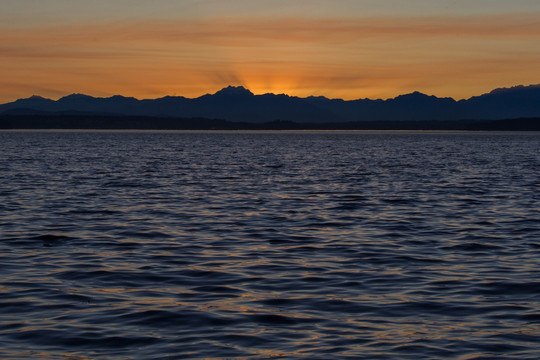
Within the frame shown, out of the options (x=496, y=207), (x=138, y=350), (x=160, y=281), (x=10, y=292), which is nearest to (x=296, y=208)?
(x=496, y=207)

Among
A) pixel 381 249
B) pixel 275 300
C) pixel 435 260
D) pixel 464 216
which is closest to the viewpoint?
pixel 275 300

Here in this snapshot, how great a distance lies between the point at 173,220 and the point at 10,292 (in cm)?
1243

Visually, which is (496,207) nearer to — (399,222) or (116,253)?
(399,222)

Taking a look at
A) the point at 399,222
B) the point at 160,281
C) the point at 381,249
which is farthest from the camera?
the point at 399,222

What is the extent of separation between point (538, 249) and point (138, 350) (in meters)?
14.0

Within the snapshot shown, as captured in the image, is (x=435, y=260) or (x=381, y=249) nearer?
(x=435, y=260)

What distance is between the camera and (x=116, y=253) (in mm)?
20422

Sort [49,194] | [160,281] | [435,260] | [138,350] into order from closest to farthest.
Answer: [138,350], [160,281], [435,260], [49,194]

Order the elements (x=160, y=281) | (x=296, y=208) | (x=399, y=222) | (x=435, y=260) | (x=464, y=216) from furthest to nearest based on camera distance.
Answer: (x=296, y=208), (x=464, y=216), (x=399, y=222), (x=435, y=260), (x=160, y=281)

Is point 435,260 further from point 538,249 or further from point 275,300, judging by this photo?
point 275,300

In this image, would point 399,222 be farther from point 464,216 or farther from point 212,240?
point 212,240

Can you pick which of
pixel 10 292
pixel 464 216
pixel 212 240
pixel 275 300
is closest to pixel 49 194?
pixel 212 240

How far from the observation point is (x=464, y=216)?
29609mm

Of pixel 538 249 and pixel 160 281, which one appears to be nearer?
pixel 160 281
